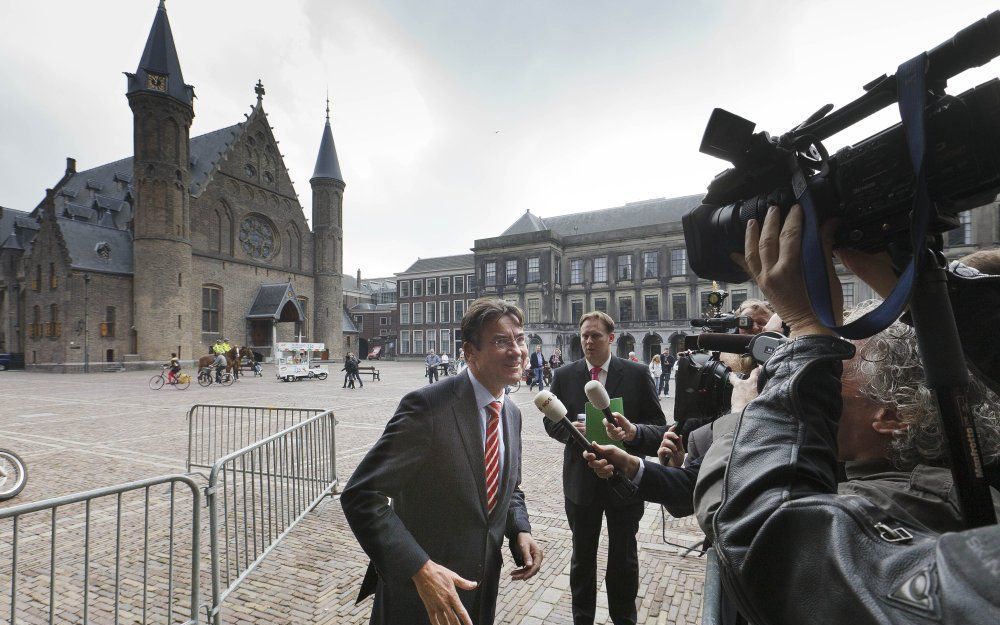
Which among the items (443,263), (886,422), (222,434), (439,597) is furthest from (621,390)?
(443,263)

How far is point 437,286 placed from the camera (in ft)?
180

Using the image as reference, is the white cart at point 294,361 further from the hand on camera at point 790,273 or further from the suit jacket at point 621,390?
the hand on camera at point 790,273

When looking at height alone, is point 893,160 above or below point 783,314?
above

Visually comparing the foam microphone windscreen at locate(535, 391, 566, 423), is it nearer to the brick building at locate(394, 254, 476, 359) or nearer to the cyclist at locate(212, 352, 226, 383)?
the cyclist at locate(212, 352, 226, 383)

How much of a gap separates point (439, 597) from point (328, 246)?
43.5 metres

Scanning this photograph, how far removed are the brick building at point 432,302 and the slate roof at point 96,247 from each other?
92.1ft

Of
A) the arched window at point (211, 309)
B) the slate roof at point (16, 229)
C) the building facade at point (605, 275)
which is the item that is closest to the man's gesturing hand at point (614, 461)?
the arched window at point (211, 309)

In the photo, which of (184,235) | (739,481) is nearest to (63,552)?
(739,481)

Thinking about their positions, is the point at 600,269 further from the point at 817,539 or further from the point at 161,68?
the point at 817,539

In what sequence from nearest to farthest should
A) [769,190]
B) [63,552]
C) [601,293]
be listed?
[769,190] < [63,552] < [601,293]

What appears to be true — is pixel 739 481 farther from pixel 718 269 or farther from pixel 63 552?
pixel 63 552

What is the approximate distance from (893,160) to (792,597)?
93cm

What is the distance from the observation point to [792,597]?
0.74 metres

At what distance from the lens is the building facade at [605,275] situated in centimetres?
3950
